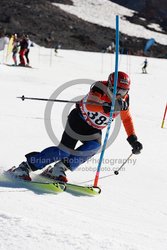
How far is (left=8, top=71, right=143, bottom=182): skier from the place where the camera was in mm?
Result: 4879

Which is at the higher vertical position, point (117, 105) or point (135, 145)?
point (117, 105)

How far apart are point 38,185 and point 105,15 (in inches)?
2413

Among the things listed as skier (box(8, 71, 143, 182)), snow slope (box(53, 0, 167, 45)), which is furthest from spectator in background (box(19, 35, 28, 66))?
snow slope (box(53, 0, 167, 45))

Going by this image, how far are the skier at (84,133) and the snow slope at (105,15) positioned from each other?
52.7m

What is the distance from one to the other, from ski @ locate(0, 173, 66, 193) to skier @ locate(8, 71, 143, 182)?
0.09m

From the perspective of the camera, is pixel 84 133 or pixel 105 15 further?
pixel 105 15

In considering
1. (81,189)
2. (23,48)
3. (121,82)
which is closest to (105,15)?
(23,48)

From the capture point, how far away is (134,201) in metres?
4.92

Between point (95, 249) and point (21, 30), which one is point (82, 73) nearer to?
point (95, 249)

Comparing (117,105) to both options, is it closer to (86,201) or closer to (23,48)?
(86,201)

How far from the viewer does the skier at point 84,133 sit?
192 inches

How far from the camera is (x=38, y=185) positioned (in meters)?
4.70

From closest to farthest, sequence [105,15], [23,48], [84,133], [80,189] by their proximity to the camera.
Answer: [80,189], [84,133], [23,48], [105,15]

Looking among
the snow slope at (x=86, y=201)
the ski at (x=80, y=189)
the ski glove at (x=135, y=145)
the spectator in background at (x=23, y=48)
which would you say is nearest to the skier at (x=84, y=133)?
the ski glove at (x=135, y=145)
